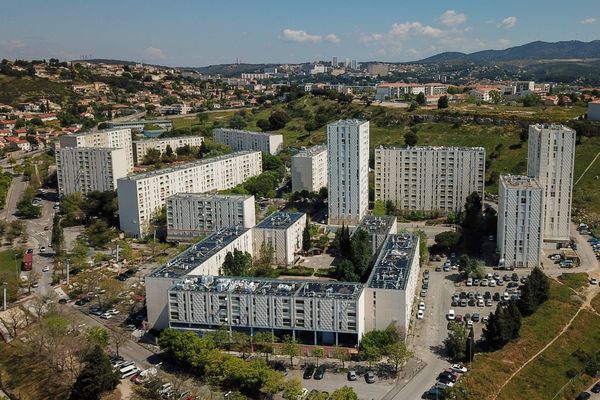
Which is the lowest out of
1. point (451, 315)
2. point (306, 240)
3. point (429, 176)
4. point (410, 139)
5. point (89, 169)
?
point (451, 315)

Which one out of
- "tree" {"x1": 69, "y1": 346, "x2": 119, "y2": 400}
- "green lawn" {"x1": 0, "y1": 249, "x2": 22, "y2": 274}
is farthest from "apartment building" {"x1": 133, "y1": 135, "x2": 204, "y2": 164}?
"tree" {"x1": 69, "y1": 346, "x2": 119, "y2": 400}

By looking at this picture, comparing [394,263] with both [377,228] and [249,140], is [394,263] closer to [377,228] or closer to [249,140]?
[377,228]

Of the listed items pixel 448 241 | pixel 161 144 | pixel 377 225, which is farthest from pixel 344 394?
pixel 161 144

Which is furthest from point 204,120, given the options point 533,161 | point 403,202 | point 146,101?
point 533,161

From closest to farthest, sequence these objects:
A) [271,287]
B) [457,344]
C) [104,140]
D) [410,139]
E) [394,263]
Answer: [457,344] < [271,287] < [394,263] < [104,140] < [410,139]

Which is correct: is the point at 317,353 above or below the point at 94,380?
below

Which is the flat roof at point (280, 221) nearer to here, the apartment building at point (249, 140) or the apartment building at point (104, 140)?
the apartment building at point (104, 140)

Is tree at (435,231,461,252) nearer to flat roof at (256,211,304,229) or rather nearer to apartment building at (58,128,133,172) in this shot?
flat roof at (256,211,304,229)

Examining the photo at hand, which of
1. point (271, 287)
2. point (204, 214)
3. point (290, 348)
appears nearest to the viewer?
point (290, 348)
